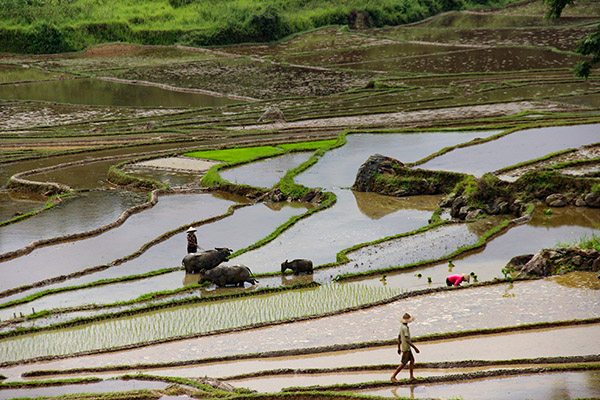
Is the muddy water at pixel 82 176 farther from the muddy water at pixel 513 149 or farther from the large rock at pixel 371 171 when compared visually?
the muddy water at pixel 513 149

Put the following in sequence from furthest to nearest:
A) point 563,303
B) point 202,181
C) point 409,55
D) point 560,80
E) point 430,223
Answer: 1. point 409,55
2. point 560,80
3. point 202,181
4. point 430,223
5. point 563,303

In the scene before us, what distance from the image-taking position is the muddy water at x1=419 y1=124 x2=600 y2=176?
21.8 metres

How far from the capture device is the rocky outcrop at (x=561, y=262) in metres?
13.7

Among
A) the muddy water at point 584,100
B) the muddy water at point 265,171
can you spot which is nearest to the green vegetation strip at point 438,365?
the muddy water at point 265,171

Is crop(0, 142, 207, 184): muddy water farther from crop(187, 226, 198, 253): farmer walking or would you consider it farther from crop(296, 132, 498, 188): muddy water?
crop(187, 226, 198, 253): farmer walking

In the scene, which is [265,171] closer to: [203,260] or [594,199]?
[203,260]

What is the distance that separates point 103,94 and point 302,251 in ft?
96.6

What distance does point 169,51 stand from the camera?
56.7m

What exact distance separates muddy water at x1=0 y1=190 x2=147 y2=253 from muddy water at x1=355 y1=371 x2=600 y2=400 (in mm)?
11226

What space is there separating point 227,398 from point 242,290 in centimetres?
543

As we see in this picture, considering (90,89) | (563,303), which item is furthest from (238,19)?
(563,303)

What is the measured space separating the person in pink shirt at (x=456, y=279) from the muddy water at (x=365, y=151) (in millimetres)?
8225

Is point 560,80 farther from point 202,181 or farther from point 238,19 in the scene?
point 238,19

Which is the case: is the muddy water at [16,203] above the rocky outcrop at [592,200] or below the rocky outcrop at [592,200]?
below
